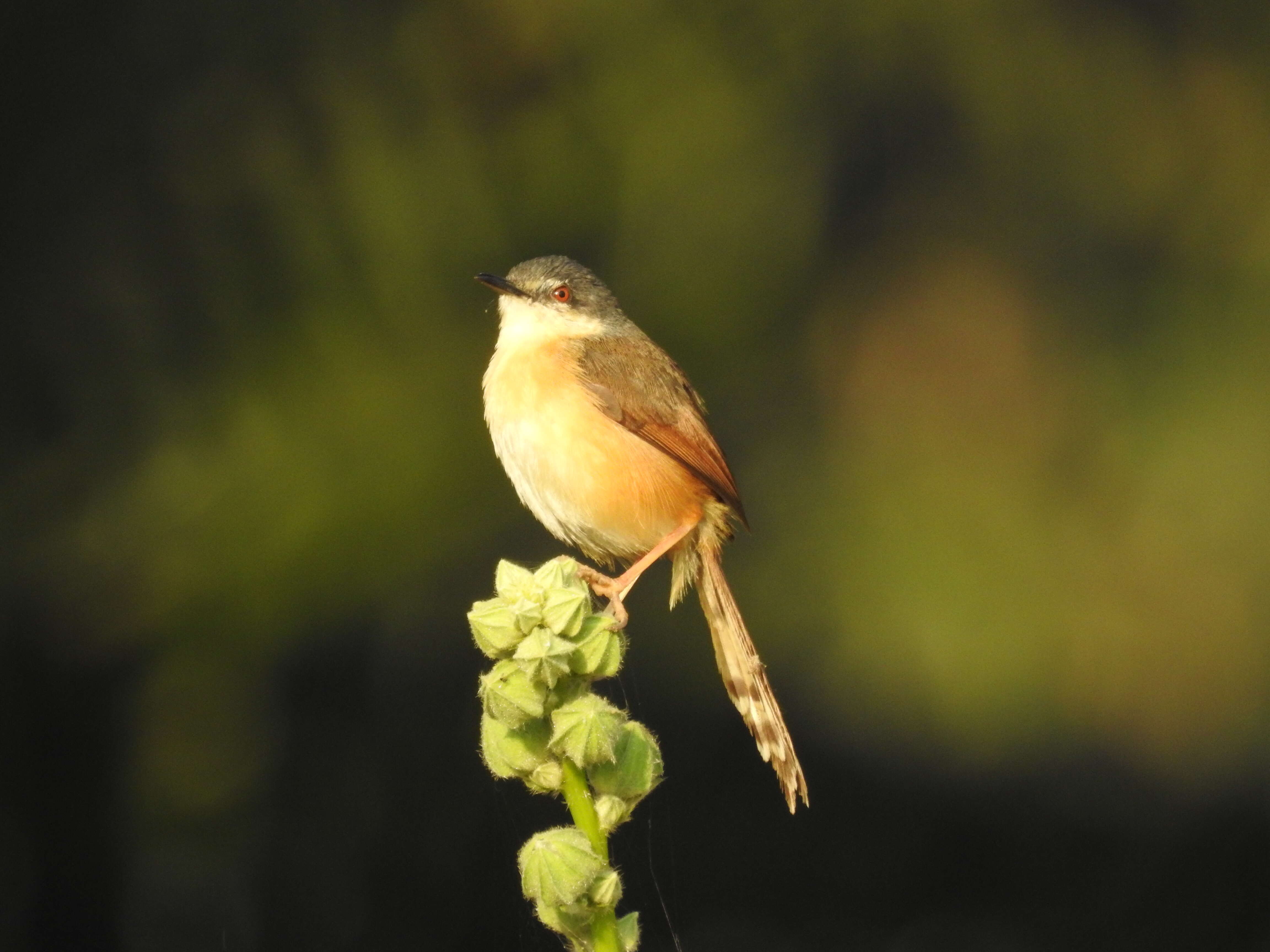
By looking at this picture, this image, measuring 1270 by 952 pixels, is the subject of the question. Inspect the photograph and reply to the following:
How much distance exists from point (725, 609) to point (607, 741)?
1.60 meters

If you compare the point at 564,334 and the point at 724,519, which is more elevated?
the point at 564,334

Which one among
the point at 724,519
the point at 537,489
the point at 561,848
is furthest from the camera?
the point at 724,519

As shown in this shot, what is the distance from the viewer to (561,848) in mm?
1185

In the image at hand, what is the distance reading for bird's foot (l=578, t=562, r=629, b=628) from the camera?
7.66 ft

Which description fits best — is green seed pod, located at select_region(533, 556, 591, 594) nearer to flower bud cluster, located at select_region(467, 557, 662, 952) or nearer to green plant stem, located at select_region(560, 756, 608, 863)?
flower bud cluster, located at select_region(467, 557, 662, 952)

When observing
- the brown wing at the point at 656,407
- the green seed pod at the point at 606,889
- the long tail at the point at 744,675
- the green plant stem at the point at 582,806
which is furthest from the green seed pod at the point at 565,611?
the brown wing at the point at 656,407

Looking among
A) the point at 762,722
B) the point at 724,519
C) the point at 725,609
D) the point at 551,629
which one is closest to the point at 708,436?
the point at 724,519

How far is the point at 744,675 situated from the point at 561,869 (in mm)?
1432

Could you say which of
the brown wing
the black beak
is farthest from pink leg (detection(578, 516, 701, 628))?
the black beak

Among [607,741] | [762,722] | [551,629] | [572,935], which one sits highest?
[551,629]

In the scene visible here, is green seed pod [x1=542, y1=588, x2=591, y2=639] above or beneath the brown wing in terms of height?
above

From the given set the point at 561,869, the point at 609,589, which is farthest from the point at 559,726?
the point at 609,589

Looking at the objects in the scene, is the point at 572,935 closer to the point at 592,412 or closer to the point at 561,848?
the point at 561,848

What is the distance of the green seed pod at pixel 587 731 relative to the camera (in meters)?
1.21
